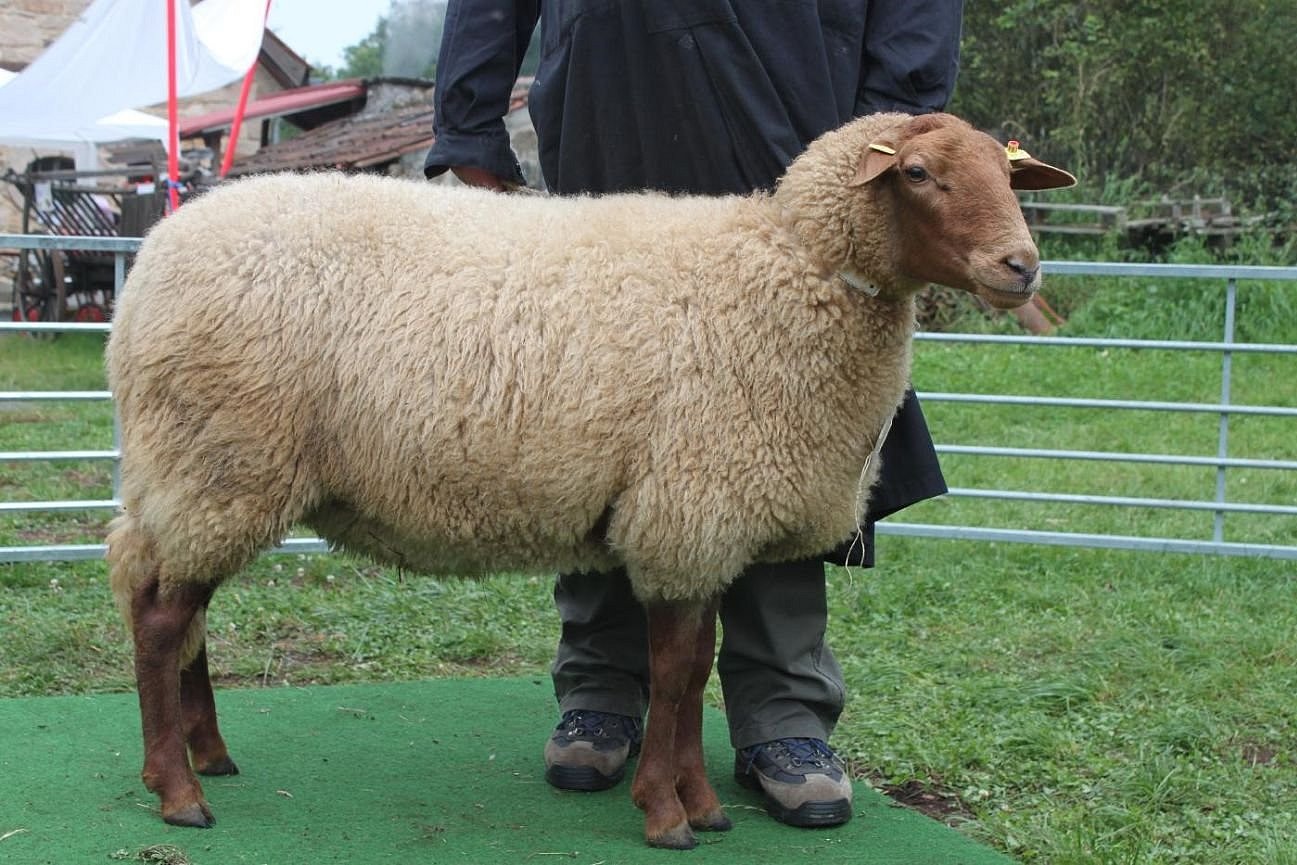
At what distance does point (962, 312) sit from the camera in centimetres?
1136

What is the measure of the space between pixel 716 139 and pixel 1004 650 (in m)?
2.17

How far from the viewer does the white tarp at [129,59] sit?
32.9 feet

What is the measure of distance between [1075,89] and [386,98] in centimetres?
917

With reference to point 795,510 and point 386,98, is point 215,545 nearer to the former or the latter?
point 795,510

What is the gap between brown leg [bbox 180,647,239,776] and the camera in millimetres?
3324

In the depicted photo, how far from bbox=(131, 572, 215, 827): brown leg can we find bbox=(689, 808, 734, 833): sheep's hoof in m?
1.05

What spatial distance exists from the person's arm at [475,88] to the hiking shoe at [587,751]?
1349 millimetres

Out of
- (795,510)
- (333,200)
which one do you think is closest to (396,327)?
(333,200)

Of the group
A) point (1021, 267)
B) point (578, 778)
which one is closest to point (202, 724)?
point (578, 778)

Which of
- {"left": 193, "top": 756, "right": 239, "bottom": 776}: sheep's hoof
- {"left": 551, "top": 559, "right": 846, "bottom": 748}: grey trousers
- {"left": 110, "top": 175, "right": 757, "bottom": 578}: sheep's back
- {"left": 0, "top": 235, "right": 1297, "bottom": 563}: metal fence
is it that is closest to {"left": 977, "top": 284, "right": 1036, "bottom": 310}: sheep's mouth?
{"left": 110, "top": 175, "right": 757, "bottom": 578}: sheep's back

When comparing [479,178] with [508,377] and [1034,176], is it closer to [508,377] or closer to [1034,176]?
[508,377]

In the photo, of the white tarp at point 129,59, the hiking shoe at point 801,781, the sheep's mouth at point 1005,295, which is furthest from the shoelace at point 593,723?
the white tarp at point 129,59

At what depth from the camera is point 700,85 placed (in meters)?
3.30

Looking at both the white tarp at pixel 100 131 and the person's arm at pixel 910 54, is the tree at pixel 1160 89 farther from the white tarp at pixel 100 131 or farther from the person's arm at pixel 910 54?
the person's arm at pixel 910 54
